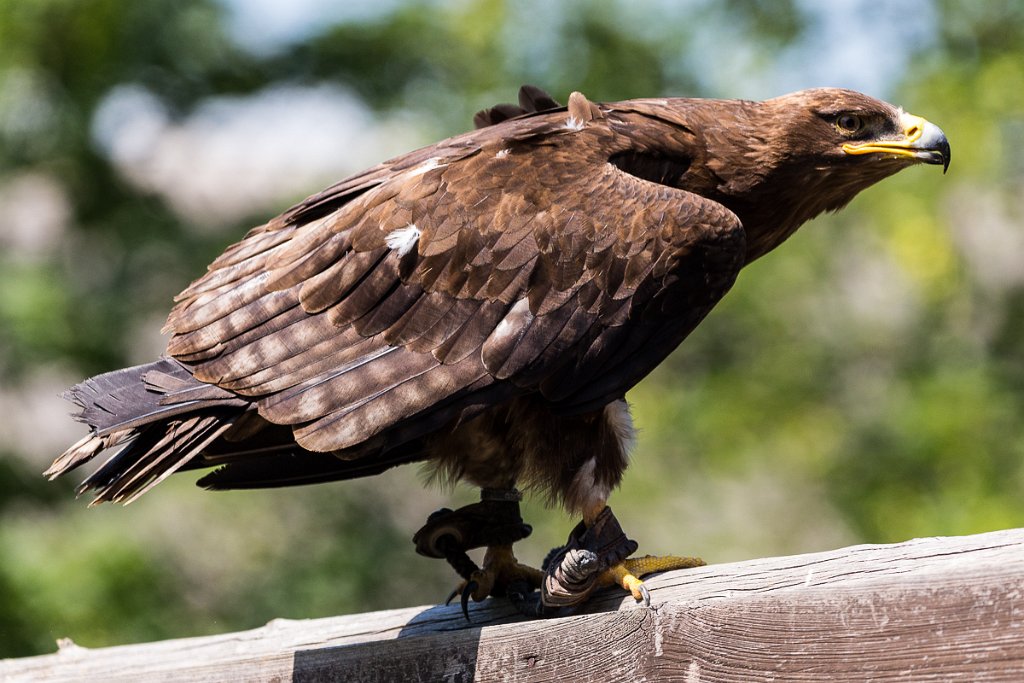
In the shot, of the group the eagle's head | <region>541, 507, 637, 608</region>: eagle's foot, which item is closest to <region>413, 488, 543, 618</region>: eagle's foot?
<region>541, 507, 637, 608</region>: eagle's foot

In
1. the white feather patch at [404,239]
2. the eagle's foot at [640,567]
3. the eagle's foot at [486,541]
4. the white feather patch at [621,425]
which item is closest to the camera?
the eagle's foot at [640,567]

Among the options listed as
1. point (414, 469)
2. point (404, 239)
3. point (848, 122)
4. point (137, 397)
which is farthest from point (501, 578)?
point (414, 469)

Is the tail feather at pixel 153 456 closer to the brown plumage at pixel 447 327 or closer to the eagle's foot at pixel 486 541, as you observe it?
the brown plumage at pixel 447 327

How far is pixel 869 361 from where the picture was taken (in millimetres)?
9141

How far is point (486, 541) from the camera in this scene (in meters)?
3.34

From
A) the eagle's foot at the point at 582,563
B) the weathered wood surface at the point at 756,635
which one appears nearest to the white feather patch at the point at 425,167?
the eagle's foot at the point at 582,563

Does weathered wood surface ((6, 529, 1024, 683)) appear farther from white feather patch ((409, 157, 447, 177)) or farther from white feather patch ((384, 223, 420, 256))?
white feather patch ((409, 157, 447, 177))

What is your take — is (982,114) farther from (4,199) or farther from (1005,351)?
(4,199)

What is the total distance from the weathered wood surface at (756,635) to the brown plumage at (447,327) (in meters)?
0.45

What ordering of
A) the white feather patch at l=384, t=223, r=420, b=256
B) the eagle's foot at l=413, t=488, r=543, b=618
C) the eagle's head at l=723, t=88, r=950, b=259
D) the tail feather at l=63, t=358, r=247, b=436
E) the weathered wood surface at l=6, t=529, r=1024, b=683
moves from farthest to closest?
the eagle's head at l=723, t=88, r=950, b=259, the eagle's foot at l=413, t=488, r=543, b=618, the white feather patch at l=384, t=223, r=420, b=256, the tail feather at l=63, t=358, r=247, b=436, the weathered wood surface at l=6, t=529, r=1024, b=683

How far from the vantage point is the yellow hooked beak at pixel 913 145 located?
3623 mm

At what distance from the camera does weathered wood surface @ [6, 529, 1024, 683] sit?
76.5 inches

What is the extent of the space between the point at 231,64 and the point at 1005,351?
570 centimetres

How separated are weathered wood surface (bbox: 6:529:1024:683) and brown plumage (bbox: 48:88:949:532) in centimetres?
45
